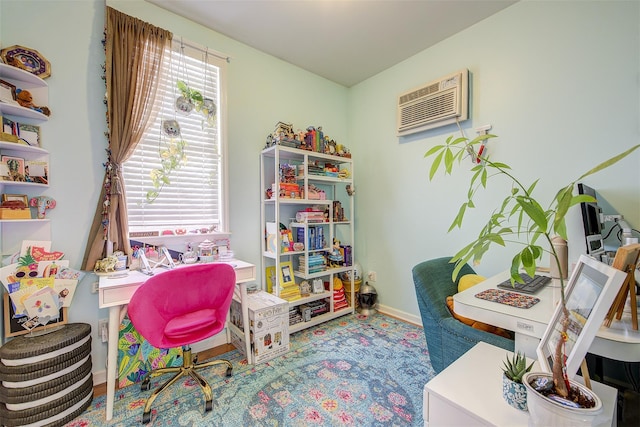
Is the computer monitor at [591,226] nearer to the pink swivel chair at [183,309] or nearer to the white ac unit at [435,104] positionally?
the white ac unit at [435,104]

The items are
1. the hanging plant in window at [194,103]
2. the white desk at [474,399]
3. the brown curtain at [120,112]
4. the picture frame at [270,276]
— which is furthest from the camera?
the picture frame at [270,276]

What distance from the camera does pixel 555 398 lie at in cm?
68

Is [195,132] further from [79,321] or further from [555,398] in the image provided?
Result: [555,398]

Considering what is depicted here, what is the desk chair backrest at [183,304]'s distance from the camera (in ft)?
5.07

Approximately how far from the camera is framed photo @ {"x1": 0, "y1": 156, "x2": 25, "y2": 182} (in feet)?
5.16

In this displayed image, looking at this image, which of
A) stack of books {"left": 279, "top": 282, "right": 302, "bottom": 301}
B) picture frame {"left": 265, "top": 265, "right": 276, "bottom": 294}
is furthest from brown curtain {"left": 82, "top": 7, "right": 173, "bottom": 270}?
stack of books {"left": 279, "top": 282, "right": 302, "bottom": 301}

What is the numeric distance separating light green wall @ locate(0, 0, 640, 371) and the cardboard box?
53 centimetres

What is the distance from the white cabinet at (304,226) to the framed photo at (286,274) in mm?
14

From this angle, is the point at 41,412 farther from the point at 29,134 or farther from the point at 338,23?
the point at 338,23

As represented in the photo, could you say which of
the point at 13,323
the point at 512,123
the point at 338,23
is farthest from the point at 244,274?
the point at 512,123

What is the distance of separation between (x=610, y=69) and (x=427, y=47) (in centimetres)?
144

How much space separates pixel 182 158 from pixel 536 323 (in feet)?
8.28

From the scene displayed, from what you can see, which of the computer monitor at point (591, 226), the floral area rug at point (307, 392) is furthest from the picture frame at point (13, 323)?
the computer monitor at point (591, 226)

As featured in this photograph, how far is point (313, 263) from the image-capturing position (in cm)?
277
